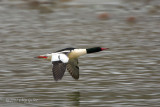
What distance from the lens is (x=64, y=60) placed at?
11.5 metres

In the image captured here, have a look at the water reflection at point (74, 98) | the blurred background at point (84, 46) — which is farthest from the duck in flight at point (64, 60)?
the water reflection at point (74, 98)

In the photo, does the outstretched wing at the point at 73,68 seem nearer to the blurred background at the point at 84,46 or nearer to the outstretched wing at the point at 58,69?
the blurred background at the point at 84,46

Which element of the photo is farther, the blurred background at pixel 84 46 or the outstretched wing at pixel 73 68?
the outstretched wing at pixel 73 68

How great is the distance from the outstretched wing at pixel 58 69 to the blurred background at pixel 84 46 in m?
0.47

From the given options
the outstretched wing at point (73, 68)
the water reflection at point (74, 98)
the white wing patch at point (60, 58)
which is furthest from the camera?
the outstretched wing at point (73, 68)

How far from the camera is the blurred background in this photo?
37.0 feet

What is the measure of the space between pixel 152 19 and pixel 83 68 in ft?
34.5

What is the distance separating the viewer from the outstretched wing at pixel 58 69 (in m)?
11.0

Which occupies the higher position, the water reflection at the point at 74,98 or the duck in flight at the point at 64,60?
the duck in flight at the point at 64,60

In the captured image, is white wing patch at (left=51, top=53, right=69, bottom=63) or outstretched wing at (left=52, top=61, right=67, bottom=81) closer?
outstretched wing at (left=52, top=61, right=67, bottom=81)

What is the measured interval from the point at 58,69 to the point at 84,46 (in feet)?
23.0

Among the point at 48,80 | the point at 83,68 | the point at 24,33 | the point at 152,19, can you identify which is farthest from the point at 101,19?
the point at 48,80

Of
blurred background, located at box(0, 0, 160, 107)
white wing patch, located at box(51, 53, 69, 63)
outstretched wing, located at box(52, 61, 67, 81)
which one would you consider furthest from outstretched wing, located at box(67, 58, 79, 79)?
outstretched wing, located at box(52, 61, 67, 81)

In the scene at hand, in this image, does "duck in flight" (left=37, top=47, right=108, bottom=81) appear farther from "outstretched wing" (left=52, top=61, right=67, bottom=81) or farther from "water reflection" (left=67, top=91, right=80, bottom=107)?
"water reflection" (left=67, top=91, right=80, bottom=107)
